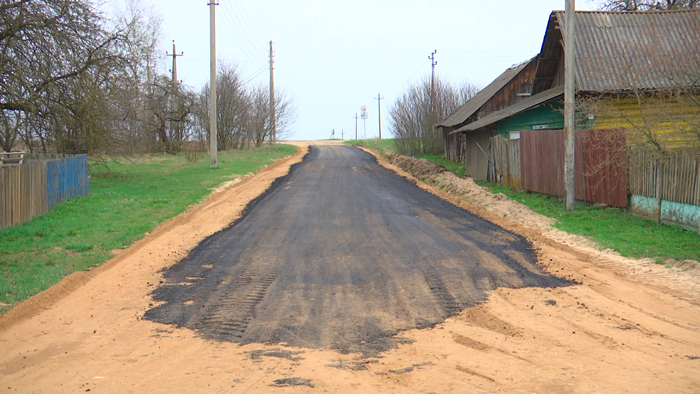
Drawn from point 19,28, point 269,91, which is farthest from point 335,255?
point 269,91

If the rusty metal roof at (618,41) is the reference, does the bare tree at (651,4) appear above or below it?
above


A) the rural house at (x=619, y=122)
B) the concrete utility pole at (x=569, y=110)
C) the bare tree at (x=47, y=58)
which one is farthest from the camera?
the bare tree at (x=47, y=58)

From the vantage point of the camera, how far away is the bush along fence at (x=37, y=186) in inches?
518

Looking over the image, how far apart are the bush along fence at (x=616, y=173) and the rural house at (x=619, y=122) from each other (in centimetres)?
2

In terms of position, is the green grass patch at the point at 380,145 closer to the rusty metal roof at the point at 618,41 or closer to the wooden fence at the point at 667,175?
the rusty metal roof at the point at 618,41

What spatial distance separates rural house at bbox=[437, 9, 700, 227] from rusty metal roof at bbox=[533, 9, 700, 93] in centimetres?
4

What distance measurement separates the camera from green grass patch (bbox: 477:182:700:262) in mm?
10406

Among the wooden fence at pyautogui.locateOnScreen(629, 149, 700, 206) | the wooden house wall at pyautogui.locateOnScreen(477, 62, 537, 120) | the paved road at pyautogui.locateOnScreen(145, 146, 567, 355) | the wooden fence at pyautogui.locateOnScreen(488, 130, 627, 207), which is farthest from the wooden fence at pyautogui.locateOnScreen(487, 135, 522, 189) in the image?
the wooden house wall at pyautogui.locateOnScreen(477, 62, 537, 120)

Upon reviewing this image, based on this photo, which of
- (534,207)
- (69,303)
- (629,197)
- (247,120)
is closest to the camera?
(69,303)

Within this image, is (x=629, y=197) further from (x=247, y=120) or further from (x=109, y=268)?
(x=247, y=120)

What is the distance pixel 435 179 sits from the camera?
24531mm

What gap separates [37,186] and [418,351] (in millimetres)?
13027

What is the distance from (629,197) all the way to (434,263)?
7.44 meters

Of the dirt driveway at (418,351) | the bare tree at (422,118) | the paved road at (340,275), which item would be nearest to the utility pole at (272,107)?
the bare tree at (422,118)
